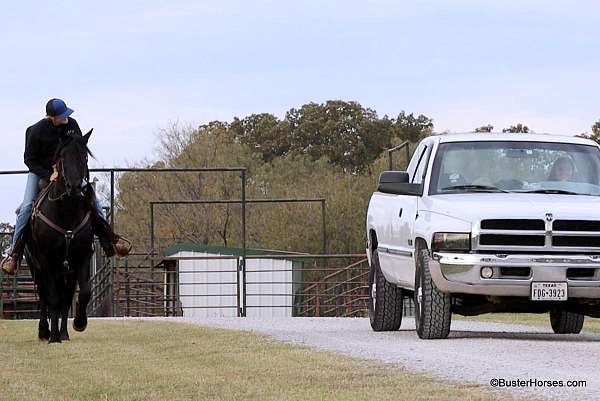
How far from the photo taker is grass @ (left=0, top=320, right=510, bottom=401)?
9.90 m

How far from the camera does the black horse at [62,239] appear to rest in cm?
1612

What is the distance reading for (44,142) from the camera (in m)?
16.6

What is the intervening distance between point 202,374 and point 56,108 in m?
5.84

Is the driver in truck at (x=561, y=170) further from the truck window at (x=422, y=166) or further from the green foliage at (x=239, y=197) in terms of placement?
the green foliage at (x=239, y=197)

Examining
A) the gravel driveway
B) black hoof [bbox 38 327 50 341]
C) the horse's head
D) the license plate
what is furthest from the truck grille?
black hoof [bbox 38 327 50 341]

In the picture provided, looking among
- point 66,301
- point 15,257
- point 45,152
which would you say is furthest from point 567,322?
point 15,257

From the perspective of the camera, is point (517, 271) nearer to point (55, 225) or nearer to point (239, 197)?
point (55, 225)

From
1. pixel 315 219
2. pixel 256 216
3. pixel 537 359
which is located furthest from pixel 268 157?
pixel 537 359

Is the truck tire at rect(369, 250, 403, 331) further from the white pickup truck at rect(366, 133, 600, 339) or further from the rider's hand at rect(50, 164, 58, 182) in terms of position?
the rider's hand at rect(50, 164, 58, 182)

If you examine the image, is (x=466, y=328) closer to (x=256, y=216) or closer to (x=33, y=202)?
(x=33, y=202)

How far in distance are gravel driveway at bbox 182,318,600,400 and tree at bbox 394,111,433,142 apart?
2586 inches

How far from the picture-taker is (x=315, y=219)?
2400 inches

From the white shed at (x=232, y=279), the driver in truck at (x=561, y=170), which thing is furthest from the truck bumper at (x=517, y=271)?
the white shed at (x=232, y=279)

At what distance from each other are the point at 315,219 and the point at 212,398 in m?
51.3
